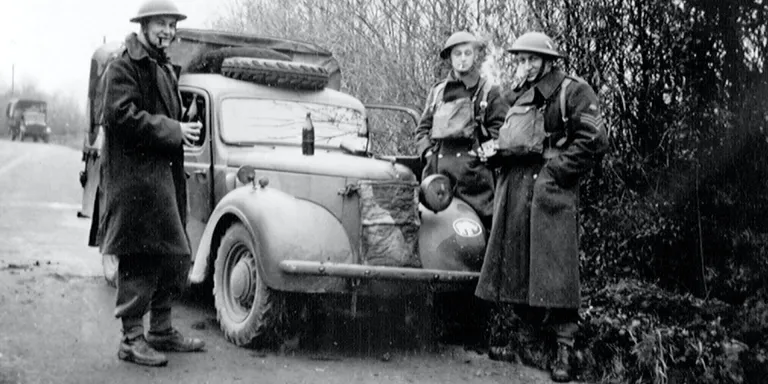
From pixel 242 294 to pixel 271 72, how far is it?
6.77 ft

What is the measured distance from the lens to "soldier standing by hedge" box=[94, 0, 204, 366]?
214 inches

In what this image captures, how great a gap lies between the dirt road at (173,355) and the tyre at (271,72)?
6.31ft

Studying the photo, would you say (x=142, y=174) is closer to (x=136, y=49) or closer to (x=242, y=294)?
(x=136, y=49)

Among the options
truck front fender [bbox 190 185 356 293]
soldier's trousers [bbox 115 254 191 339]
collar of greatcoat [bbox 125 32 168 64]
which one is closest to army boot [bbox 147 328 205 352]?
soldier's trousers [bbox 115 254 191 339]

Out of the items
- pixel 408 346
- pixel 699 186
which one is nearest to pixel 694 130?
pixel 699 186

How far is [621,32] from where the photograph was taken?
666 centimetres

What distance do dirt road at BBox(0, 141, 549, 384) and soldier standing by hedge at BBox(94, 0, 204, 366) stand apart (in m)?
0.30

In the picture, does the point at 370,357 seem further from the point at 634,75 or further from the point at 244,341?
the point at 634,75

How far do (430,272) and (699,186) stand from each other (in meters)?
1.90

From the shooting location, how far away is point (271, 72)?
744cm

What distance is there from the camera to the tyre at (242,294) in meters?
5.92

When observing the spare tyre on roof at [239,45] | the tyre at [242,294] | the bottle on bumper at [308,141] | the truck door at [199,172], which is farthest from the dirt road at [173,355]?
the spare tyre on roof at [239,45]

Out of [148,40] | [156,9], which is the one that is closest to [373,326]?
[148,40]

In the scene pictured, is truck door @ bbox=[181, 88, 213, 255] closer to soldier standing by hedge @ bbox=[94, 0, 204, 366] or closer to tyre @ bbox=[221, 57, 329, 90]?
tyre @ bbox=[221, 57, 329, 90]
